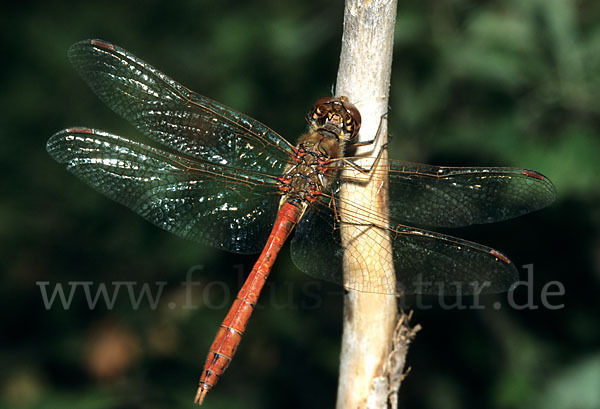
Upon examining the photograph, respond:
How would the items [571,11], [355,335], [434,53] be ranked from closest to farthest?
1. [355,335]
2. [571,11]
3. [434,53]

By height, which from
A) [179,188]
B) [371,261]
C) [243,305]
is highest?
[179,188]

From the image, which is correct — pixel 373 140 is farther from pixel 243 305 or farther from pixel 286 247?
pixel 286 247

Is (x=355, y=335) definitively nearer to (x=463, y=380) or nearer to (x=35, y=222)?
(x=463, y=380)

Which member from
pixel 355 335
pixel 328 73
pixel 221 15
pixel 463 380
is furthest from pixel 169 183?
pixel 463 380

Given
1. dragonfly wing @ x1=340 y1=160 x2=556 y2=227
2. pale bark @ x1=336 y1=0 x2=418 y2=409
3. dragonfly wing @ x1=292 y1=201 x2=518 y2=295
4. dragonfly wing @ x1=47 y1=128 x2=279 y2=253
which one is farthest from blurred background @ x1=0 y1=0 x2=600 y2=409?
pale bark @ x1=336 y1=0 x2=418 y2=409

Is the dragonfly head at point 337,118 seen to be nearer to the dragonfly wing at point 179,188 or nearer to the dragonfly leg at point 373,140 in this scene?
the dragonfly leg at point 373,140

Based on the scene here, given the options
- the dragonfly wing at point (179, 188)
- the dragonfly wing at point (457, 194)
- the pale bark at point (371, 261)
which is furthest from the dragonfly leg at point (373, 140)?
the dragonfly wing at point (179, 188)

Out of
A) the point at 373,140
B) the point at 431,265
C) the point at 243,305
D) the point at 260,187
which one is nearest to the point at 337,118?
the point at 373,140
